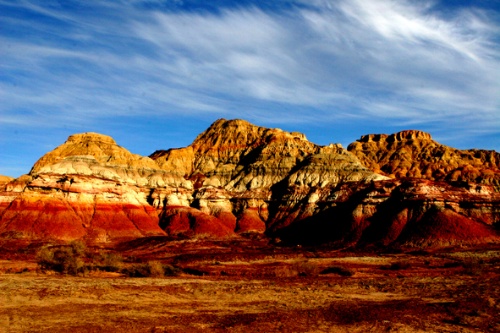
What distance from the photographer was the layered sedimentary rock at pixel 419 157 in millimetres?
138800

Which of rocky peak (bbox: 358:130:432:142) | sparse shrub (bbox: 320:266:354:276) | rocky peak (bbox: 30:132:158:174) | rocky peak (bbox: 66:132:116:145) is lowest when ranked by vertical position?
sparse shrub (bbox: 320:266:354:276)

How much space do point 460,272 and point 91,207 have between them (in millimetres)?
74168

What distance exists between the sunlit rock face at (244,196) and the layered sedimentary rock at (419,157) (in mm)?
1254

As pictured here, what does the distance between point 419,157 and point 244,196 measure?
74.7m

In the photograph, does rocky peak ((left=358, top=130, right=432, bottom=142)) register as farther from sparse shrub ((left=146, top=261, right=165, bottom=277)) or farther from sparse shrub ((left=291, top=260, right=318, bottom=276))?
sparse shrub ((left=146, top=261, right=165, bottom=277))

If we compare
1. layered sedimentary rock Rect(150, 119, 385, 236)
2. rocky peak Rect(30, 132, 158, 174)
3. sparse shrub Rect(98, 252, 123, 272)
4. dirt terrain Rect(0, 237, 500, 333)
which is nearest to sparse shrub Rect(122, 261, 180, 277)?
dirt terrain Rect(0, 237, 500, 333)

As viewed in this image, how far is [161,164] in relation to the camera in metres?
127

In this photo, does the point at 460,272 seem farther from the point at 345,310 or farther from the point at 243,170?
the point at 243,170

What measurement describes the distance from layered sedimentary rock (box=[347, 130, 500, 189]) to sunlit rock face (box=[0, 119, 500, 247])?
1254mm

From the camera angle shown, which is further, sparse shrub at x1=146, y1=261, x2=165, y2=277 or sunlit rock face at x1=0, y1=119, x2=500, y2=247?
sunlit rock face at x1=0, y1=119, x2=500, y2=247

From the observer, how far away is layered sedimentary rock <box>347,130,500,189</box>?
138800mm

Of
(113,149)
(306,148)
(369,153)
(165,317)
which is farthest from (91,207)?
(369,153)

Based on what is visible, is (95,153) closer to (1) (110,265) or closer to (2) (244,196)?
(2) (244,196)

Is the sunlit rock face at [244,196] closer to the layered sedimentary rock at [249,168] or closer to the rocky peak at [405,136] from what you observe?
the layered sedimentary rock at [249,168]
